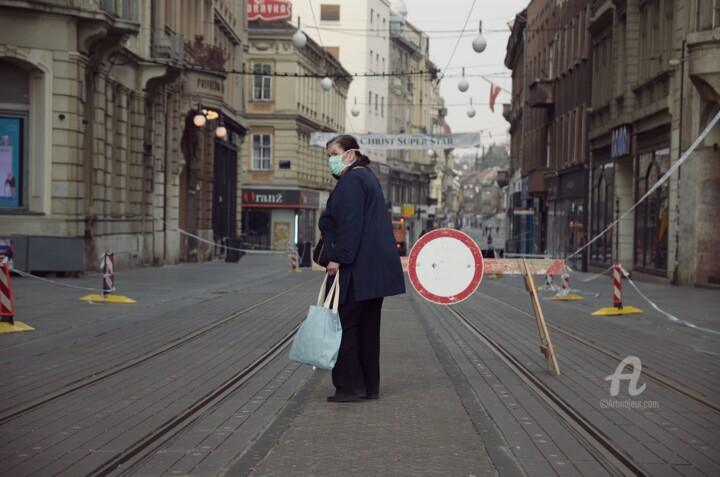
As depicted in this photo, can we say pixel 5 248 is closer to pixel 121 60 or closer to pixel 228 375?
pixel 121 60

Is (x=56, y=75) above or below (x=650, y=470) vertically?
above

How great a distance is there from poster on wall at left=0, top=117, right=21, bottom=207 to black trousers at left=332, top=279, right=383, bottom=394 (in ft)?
61.5

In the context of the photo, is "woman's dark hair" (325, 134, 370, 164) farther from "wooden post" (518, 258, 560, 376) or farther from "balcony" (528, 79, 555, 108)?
"balcony" (528, 79, 555, 108)

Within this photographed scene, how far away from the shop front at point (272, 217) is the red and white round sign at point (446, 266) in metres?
57.8

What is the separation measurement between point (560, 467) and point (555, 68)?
47989mm

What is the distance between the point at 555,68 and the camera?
174ft

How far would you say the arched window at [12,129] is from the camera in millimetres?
25875

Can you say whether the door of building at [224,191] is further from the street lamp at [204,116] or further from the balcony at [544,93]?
the balcony at [544,93]

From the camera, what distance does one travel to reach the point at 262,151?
69375 mm

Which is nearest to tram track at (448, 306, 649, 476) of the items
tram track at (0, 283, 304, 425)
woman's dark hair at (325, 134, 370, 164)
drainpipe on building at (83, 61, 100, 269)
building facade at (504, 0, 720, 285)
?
woman's dark hair at (325, 134, 370, 164)

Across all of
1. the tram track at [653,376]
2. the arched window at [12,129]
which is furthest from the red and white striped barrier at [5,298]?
the arched window at [12,129]

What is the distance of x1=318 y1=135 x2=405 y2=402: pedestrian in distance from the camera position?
8.73 meters

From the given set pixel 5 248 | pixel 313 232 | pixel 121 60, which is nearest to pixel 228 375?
pixel 5 248

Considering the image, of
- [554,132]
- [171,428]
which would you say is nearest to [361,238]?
[171,428]
